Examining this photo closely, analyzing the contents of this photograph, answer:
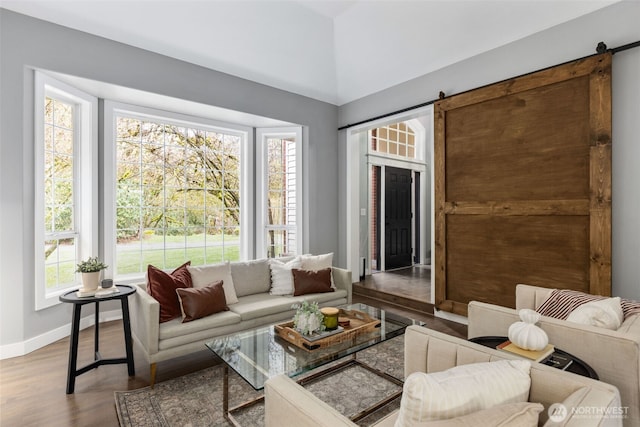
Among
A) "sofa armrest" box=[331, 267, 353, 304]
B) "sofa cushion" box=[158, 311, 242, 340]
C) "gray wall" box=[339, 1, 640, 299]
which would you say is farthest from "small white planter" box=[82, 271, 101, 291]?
"gray wall" box=[339, 1, 640, 299]

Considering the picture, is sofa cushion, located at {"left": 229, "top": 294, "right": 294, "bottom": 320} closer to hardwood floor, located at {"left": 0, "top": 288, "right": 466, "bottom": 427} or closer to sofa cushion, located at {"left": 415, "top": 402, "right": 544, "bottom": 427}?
hardwood floor, located at {"left": 0, "top": 288, "right": 466, "bottom": 427}

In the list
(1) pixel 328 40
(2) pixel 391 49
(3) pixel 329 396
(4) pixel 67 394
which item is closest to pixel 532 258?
(3) pixel 329 396

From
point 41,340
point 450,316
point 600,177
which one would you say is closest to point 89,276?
point 41,340

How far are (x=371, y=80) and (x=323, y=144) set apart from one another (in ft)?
3.89

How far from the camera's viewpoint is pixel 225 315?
285 cm

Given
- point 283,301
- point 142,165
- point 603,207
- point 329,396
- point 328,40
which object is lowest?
point 329,396

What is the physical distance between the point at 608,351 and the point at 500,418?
1.11 meters

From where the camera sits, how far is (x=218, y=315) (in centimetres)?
285

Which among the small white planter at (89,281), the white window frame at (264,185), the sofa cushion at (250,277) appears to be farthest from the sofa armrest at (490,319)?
the white window frame at (264,185)

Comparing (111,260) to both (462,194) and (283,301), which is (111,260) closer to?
(283,301)

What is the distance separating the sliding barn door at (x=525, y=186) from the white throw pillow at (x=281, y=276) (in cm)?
180

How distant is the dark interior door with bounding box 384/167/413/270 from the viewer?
6.62 metres

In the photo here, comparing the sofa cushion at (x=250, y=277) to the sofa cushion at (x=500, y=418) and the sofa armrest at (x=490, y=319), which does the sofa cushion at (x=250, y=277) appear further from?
the sofa cushion at (x=500, y=418)

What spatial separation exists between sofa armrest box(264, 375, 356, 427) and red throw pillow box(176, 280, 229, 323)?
1.63 metres
